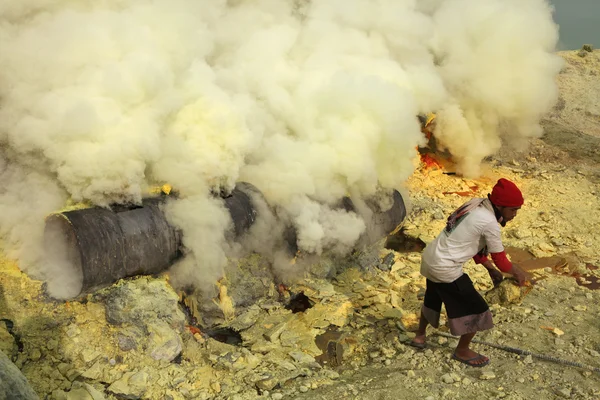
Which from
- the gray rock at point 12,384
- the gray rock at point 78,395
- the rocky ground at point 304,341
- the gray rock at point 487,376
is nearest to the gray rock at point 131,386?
the rocky ground at point 304,341

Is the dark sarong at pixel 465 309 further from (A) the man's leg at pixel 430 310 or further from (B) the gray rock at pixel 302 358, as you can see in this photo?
(B) the gray rock at pixel 302 358

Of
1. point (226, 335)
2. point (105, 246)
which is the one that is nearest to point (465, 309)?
point (226, 335)

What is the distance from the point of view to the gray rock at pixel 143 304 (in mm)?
4066

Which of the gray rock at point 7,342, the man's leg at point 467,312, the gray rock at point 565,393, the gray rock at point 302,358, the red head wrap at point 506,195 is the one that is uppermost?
the red head wrap at point 506,195

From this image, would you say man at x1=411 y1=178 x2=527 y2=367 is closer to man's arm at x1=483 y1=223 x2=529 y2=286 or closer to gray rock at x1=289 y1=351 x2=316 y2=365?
man's arm at x1=483 y1=223 x2=529 y2=286

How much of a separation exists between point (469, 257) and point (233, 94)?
3.06 m

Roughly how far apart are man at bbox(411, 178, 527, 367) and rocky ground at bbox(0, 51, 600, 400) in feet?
1.11

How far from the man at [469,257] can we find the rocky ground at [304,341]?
1.11ft

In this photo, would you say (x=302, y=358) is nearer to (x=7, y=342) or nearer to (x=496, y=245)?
(x=496, y=245)

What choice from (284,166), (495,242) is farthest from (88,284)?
(495,242)

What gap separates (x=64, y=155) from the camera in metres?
4.21

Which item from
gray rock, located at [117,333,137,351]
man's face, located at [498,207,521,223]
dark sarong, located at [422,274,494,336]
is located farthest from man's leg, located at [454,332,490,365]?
gray rock, located at [117,333,137,351]

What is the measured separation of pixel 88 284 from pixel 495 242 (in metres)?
3.03

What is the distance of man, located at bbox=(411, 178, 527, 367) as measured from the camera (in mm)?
3820
